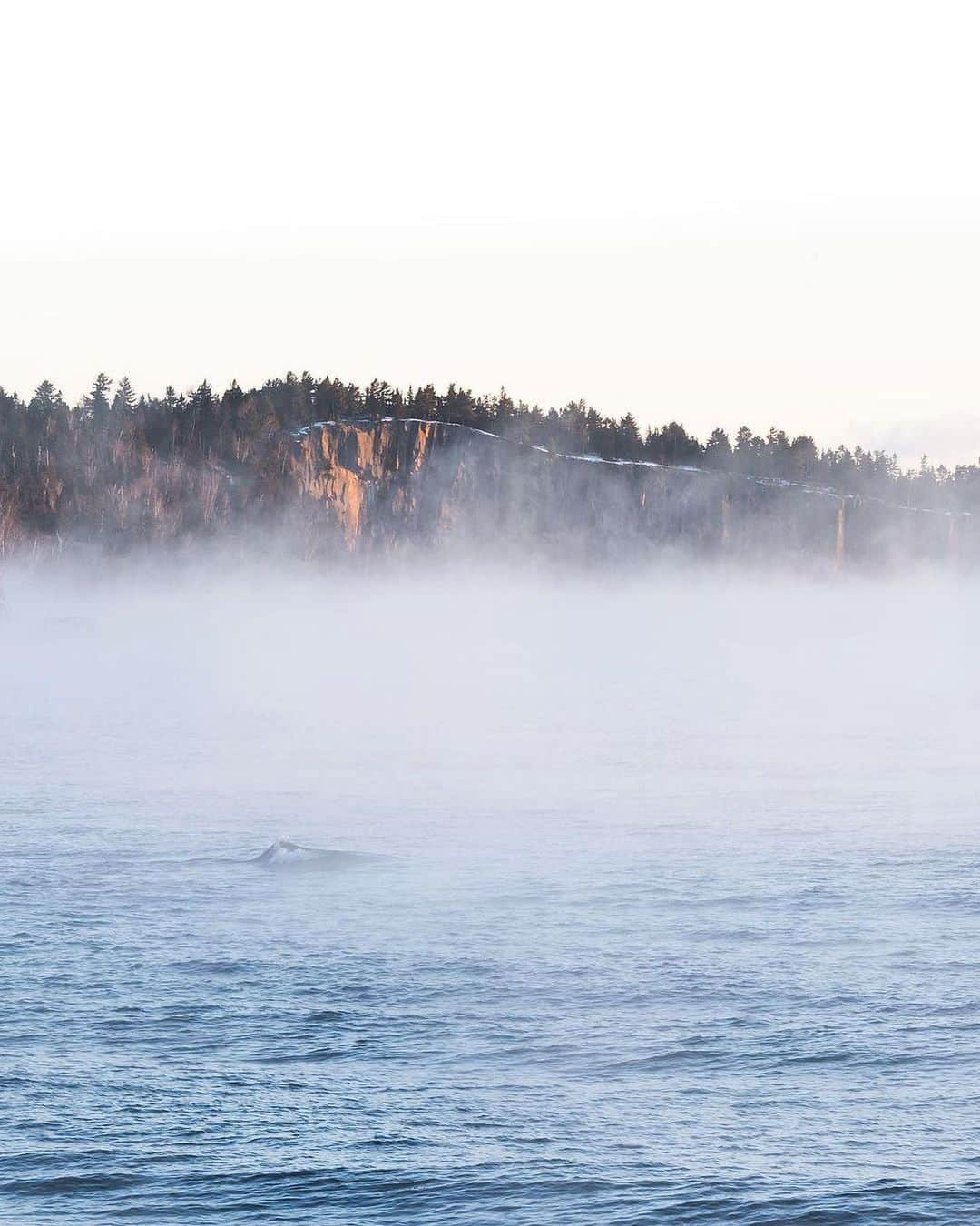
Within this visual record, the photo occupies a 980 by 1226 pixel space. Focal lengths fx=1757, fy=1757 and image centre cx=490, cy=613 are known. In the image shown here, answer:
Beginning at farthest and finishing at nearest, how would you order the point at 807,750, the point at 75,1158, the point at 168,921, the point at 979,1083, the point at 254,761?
the point at 807,750
the point at 254,761
the point at 168,921
the point at 979,1083
the point at 75,1158

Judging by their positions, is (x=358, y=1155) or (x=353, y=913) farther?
(x=353, y=913)

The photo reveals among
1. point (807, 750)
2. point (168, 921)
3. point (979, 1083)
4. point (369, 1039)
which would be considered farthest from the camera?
point (807, 750)

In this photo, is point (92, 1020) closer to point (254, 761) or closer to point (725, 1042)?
point (725, 1042)

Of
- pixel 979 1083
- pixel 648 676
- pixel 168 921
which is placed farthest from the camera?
pixel 648 676

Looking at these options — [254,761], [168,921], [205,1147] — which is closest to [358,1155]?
[205,1147]

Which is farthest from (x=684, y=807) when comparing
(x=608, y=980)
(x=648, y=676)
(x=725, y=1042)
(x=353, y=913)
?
(x=648, y=676)

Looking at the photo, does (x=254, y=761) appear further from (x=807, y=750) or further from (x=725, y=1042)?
(x=725, y=1042)

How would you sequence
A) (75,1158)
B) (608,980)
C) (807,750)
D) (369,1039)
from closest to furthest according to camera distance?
(75,1158)
(369,1039)
(608,980)
(807,750)

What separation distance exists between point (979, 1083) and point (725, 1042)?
4.12 meters

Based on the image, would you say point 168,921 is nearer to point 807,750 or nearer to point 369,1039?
point 369,1039

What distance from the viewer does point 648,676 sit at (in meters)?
172

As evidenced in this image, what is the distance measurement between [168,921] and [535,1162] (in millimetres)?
15732

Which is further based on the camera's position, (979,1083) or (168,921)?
(168,921)

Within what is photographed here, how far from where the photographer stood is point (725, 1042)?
28453 mm
